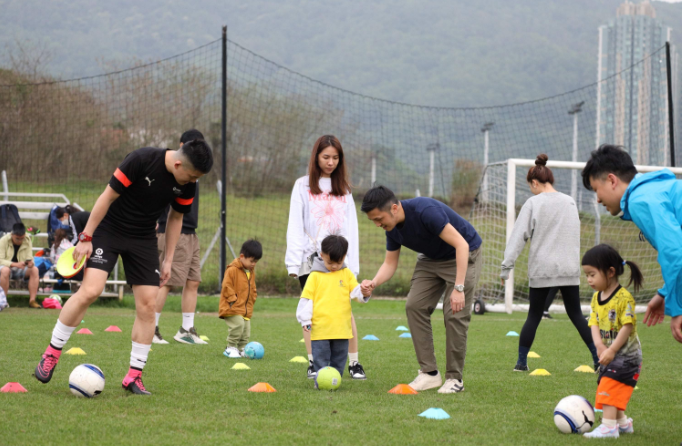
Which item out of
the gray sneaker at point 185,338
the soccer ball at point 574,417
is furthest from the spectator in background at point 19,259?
the soccer ball at point 574,417

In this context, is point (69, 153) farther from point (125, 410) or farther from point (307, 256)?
point (125, 410)

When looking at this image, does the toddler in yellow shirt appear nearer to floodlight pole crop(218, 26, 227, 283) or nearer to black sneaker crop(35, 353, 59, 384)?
black sneaker crop(35, 353, 59, 384)

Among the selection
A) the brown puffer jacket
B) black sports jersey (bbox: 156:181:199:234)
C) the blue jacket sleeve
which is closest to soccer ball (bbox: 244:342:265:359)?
the brown puffer jacket

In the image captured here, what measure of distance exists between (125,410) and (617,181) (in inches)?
121

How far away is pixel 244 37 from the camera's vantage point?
10225cm

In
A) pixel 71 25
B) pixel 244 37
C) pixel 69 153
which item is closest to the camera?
pixel 69 153

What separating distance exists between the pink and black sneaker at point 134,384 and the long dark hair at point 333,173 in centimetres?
194

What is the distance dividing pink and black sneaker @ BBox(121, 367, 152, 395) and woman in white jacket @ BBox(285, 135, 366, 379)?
1391 millimetres

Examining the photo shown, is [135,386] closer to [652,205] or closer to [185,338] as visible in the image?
[185,338]

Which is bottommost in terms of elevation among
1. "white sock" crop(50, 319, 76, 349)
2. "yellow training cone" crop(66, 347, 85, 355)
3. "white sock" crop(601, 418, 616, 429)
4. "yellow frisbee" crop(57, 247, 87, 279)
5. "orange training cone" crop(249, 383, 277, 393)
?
"yellow training cone" crop(66, 347, 85, 355)

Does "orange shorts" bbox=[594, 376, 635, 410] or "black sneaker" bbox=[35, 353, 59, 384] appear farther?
"black sneaker" bbox=[35, 353, 59, 384]

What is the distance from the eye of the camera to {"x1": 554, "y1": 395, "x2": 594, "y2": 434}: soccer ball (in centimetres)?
369

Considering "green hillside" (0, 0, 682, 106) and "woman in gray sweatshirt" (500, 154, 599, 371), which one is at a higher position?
"green hillside" (0, 0, 682, 106)

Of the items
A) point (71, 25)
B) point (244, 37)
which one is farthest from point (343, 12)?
point (71, 25)
